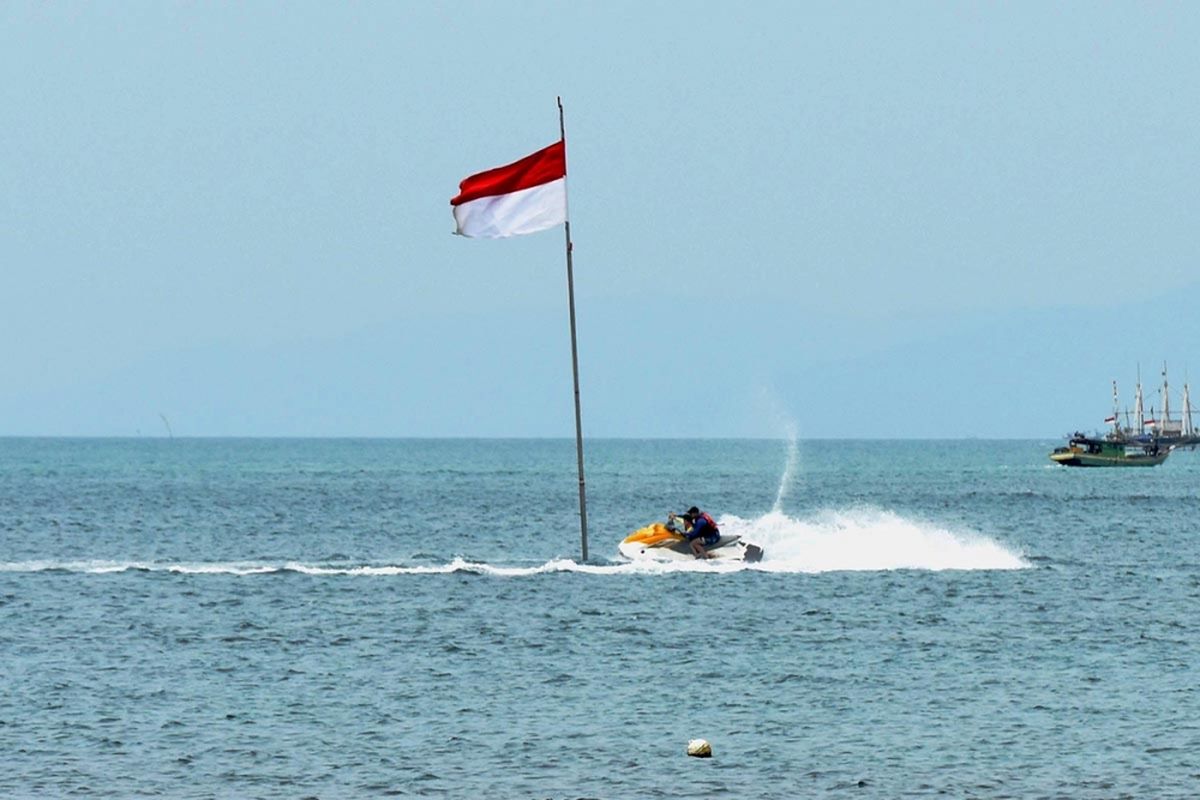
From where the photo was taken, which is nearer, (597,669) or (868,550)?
(597,669)

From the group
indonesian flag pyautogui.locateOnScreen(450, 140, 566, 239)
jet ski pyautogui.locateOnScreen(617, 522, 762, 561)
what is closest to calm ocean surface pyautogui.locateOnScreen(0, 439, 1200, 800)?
jet ski pyautogui.locateOnScreen(617, 522, 762, 561)

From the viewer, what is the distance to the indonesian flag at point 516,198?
152 ft

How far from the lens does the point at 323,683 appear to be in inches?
1307

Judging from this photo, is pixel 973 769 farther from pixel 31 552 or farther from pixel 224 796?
pixel 31 552

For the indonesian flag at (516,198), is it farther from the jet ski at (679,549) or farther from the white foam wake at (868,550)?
the white foam wake at (868,550)

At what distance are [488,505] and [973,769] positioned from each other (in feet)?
269

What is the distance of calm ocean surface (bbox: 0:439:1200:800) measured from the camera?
25906 millimetres

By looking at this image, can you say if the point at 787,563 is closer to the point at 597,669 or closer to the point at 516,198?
the point at 516,198

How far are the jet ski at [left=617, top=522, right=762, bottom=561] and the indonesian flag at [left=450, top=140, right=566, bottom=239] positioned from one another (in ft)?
35.5

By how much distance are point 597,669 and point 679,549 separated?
18632 mm

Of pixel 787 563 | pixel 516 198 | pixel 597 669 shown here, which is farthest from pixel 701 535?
pixel 597 669

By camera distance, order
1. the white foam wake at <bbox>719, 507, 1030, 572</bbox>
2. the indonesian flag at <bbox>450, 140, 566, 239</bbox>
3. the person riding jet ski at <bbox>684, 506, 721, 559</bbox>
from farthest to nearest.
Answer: the white foam wake at <bbox>719, 507, 1030, 572</bbox> < the person riding jet ski at <bbox>684, 506, 721, 559</bbox> < the indonesian flag at <bbox>450, 140, 566, 239</bbox>

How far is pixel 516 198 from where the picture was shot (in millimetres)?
46969

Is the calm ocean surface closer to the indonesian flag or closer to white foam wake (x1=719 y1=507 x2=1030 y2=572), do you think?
white foam wake (x1=719 y1=507 x2=1030 y2=572)
